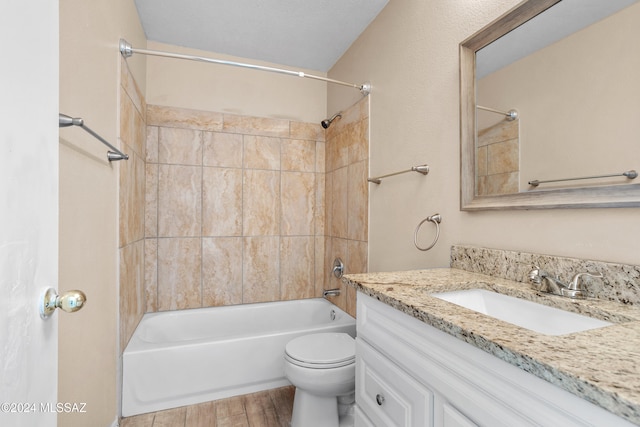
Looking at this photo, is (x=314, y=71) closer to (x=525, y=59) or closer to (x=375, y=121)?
(x=375, y=121)

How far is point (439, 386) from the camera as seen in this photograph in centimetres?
71

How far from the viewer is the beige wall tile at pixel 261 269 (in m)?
2.55

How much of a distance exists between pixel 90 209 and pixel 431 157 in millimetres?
1526

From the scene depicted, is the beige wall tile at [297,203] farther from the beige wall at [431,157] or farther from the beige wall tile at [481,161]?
the beige wall tile at [481,161]

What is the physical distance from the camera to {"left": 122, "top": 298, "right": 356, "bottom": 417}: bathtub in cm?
169

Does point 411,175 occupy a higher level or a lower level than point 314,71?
lower

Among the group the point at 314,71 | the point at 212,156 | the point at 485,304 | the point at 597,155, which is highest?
the point at 314,71

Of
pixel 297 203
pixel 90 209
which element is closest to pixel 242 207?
pixel 297 203

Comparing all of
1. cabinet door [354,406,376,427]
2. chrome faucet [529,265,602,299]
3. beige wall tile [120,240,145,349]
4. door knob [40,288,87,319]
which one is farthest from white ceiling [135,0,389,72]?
cabinet door [354,406,376,427]

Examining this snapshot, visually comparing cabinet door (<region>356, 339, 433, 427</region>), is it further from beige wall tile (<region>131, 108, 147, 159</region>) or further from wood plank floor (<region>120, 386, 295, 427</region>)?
beige wall tile (<region>131, 108, 147, 159</region>)

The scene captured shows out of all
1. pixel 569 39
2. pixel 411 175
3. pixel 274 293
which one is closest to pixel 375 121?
pixel 411 175

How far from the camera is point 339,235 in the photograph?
2482 mm

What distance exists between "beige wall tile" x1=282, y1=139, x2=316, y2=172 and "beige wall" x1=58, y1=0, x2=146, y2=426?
134cm

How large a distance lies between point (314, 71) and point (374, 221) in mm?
1603
